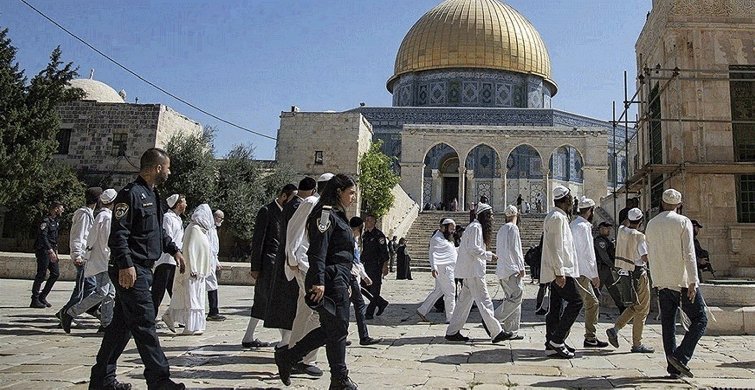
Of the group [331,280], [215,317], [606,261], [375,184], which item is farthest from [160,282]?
[375,184]

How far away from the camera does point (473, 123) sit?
109 ft

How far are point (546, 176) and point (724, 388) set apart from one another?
26.3 m

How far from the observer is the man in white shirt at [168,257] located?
587 centimetres

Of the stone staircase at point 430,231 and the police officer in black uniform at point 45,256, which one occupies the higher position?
the stone staircase at point 430,231

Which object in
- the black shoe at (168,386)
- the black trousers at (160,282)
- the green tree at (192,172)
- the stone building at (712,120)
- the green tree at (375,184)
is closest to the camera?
the black shoe at (168,386)

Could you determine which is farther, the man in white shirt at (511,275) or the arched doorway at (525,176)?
the arched doorway at (525,176)

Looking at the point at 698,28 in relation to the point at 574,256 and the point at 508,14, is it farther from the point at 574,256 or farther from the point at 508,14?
the point at 508,14

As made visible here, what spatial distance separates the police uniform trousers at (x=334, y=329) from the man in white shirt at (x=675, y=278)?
2477 mm

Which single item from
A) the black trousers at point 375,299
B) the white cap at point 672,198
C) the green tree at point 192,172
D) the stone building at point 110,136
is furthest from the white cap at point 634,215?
the stone building at point 110,136

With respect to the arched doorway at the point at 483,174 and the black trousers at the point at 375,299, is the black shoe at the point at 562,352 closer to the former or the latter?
the black trousers at the point at 375,299

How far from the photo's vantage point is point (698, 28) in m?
9.72

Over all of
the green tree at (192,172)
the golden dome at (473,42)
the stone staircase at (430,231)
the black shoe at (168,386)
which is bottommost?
the black shoe at (168,386)

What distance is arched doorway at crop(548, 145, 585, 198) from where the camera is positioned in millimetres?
32219

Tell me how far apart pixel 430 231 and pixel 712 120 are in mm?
14730
